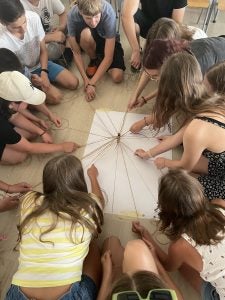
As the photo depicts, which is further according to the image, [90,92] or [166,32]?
[90,92]

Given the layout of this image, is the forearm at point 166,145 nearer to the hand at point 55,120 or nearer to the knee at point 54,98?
the hand at point 55,120

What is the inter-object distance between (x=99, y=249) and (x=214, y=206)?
2.24 ft

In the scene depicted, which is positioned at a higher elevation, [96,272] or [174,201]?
[174,201]

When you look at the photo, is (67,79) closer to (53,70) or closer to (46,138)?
(53,70)

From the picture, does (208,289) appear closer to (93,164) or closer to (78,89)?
(93,164)

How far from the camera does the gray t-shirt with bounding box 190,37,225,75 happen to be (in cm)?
190

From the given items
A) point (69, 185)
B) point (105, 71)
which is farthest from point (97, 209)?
point (105, 71)

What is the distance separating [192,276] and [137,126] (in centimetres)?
102

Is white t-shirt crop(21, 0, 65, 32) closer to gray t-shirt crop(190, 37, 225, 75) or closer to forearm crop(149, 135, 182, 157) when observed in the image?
gray t-shirt crop(190, 37, 225, 75)

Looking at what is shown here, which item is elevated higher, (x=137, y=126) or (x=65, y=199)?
(x=65, y=199)

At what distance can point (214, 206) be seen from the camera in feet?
4.01

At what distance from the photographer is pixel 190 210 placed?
1.17m

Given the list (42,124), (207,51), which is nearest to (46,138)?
(42,124)

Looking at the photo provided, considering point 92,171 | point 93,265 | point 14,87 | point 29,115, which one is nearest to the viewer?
point 93,265
